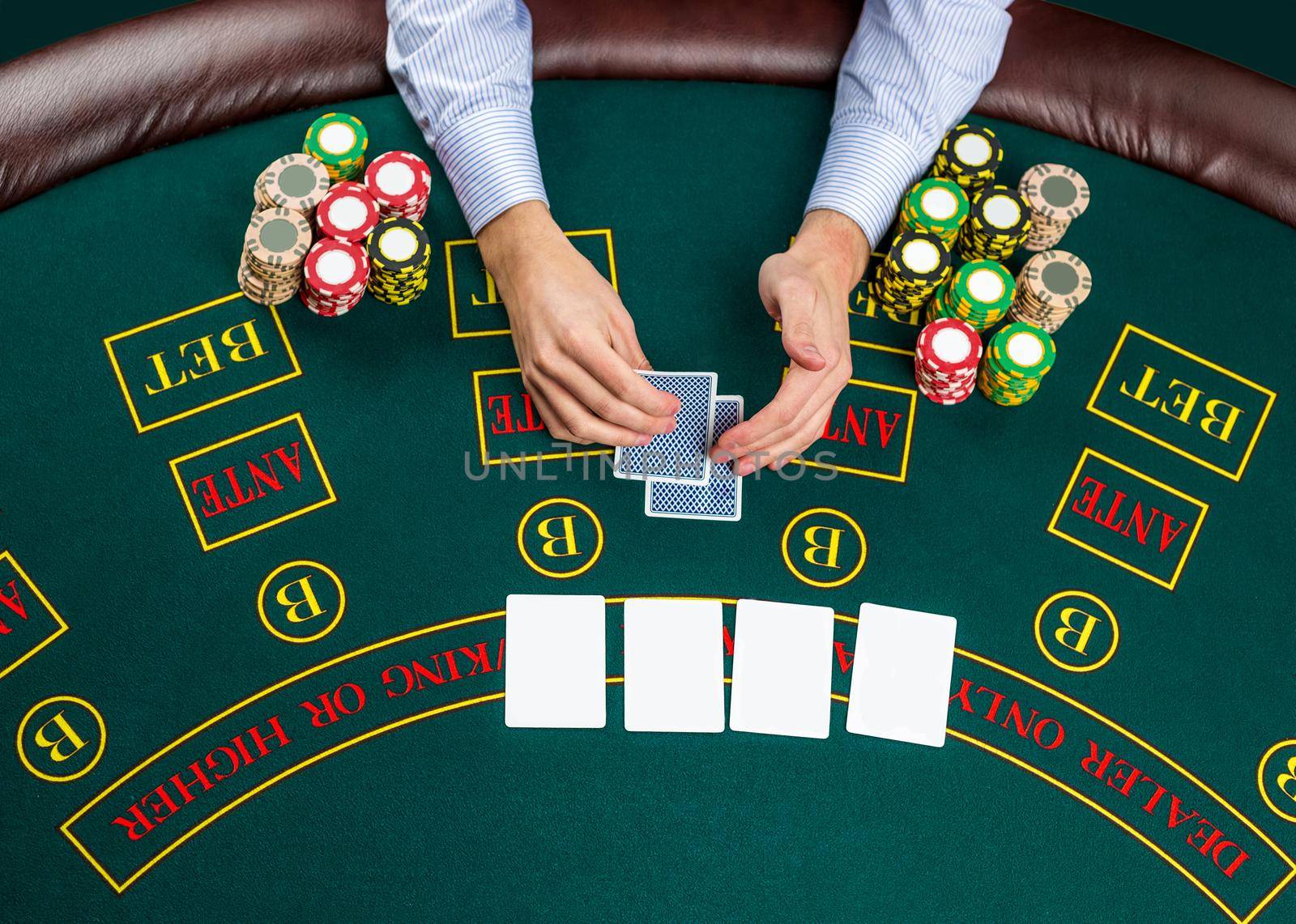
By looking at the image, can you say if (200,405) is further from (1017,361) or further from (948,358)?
(1017,361)

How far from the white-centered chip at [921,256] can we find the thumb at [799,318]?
0.76ft

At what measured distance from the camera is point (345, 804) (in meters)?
1.90

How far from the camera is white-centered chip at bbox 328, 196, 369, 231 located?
217 cm

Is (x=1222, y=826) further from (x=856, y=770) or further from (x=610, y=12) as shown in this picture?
(x=610, y=12)

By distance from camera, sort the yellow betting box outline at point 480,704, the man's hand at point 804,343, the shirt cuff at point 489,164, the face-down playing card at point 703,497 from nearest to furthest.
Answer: the yellow betting box outline at point 480,704 → the man's hand at point 804,343 → the face-down playing card at point 703,497 → the shirt cuff at point 489,164

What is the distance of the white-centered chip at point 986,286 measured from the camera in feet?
7.20

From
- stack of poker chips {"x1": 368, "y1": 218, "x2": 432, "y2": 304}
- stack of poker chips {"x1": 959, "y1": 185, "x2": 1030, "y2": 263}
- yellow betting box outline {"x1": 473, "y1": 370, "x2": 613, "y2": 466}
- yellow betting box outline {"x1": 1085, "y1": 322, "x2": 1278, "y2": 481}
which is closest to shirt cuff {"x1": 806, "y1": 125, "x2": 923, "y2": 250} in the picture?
stack of poker chips {"x1": 959, "y1": 185, "x2": 1030, "y2": 263}

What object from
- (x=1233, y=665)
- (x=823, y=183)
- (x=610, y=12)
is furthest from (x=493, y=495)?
(x=1233, y=665)

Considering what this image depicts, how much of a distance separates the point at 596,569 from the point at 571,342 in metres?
0.41

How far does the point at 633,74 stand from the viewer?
7.98ft

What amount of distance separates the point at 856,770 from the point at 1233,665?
73 centimetres

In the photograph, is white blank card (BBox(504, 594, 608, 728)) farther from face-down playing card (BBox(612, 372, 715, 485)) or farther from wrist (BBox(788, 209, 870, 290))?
wrist (BBox(788, 209, 870, 290))

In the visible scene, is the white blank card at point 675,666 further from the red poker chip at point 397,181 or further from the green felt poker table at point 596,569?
the red poker chip at point 397,181

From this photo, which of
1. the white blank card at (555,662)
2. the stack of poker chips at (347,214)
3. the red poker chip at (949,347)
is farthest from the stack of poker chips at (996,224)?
the stack of poker chips at (347,214)
